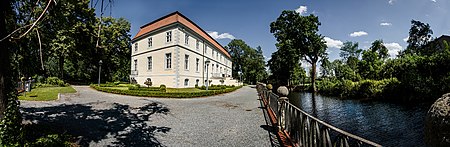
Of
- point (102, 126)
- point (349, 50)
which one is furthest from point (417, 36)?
point (102, 126)

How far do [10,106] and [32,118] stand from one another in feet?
12.0

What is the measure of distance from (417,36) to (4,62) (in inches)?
2373

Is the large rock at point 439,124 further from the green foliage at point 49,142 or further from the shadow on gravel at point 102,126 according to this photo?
the green foliage at point 49,142

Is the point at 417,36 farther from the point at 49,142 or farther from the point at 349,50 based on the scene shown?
the point at 49,142

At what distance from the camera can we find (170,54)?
24.1 m

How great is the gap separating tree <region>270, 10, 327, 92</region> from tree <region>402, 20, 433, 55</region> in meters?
25.9

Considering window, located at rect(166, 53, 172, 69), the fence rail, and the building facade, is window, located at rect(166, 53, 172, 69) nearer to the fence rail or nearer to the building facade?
the building facade

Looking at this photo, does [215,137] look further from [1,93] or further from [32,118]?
[32,118]

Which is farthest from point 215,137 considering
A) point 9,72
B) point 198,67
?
point 198,67

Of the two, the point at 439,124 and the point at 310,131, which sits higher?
the point at 439,124

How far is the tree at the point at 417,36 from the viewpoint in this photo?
40.9 metres

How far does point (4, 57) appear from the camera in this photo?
394cm

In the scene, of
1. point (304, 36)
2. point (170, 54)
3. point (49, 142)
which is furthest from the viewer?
point (304, 36)

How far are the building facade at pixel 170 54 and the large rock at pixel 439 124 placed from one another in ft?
72.2
